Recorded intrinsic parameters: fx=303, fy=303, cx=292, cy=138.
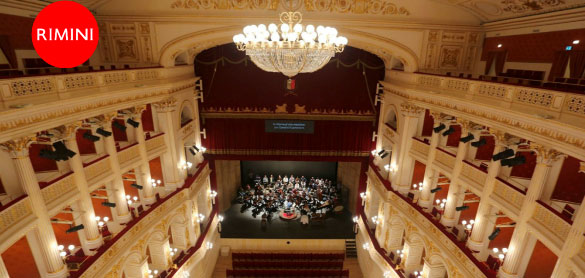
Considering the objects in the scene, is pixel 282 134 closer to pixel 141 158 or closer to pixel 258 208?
pixel 258 208

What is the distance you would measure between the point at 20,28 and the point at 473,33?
1280cm

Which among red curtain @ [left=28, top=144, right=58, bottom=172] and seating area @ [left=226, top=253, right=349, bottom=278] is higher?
red curtain @ [left=28, top=144, right=58, bottom=172]

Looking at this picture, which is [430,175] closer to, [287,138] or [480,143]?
[480,143]

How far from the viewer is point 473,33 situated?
9.71m

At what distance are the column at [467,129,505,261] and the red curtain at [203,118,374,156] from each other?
5945mm

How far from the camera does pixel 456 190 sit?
796 centimetres

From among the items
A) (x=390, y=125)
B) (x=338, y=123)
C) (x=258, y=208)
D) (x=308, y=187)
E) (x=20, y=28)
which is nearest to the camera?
(x=20, y=28)

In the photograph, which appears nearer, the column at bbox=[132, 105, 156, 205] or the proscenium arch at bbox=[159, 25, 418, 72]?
the column at bbox=[132, 105, 156, 205]

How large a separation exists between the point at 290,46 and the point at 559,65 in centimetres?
660

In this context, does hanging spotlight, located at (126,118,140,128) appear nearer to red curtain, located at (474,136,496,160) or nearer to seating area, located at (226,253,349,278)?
seating area, located at (226,253,349,278)

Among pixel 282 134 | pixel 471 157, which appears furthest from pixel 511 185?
pixel 282 134

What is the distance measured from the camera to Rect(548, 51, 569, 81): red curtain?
698 centimetres

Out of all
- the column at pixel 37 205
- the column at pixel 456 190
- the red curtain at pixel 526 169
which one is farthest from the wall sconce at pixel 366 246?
the column at pixel 37 205

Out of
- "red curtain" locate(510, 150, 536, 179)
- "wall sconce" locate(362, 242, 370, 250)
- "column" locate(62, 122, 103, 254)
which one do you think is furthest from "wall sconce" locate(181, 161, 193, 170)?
"red curtain" locate(510, 150, 536, 179)
